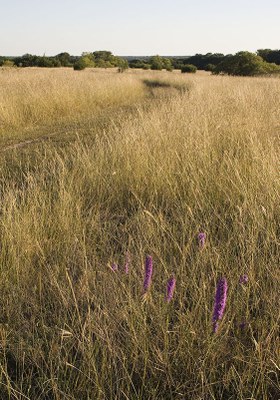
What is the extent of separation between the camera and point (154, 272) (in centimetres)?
183

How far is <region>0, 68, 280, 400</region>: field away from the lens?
1.32 m

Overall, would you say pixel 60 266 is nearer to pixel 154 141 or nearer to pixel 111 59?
pixel 154 141

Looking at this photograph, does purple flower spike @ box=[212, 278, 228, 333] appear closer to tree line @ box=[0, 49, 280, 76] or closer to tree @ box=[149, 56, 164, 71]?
tree line @ box=[0, 49, 280, 76]

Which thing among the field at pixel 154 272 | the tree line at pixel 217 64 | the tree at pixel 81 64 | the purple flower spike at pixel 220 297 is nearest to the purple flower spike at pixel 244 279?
the field at pixel 154 272

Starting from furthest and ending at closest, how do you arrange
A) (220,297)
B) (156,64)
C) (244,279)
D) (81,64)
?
(156,64), (81,64), (244,279), (220,297)

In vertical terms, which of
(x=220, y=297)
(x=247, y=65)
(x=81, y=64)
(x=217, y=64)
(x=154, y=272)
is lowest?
(x=154, y=272)

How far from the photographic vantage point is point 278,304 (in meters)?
1.50

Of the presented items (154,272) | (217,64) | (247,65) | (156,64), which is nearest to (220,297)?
(154,272)

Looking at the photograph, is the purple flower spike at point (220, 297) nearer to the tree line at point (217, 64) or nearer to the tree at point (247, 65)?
the tree line at point (217, 64)

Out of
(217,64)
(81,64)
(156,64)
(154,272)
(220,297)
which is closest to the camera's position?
(220,297)

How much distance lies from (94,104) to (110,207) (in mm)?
9049

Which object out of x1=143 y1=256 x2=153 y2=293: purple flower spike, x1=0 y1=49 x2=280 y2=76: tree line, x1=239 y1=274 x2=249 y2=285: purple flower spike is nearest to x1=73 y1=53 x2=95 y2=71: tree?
x1=0 y1=49 x2=280 y2=76: tree line

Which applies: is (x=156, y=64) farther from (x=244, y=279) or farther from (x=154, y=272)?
(x=244, y=279)

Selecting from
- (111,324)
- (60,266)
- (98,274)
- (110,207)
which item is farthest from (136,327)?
(110,207)
